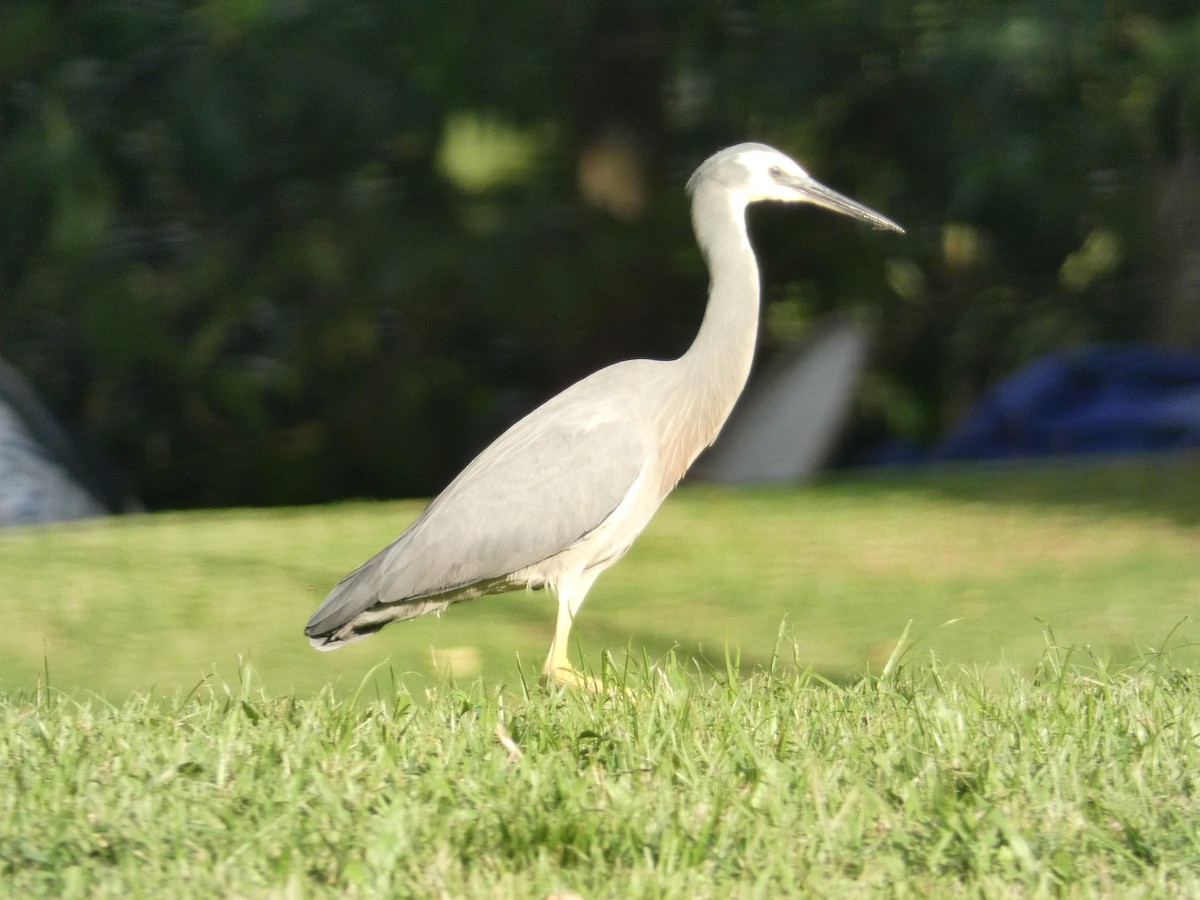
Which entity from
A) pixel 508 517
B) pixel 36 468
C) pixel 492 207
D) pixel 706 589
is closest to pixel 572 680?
pixel 508 517

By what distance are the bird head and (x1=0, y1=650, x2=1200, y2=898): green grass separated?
155 cm

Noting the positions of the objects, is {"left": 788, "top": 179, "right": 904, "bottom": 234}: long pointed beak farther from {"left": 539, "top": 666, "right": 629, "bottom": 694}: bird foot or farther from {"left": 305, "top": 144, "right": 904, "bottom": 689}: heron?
{"left": 539, "top": 666, "right": 629, "bottom": 694}: bird foot

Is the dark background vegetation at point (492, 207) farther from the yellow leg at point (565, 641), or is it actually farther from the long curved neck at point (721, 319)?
the yellow leg at point (565, 641)

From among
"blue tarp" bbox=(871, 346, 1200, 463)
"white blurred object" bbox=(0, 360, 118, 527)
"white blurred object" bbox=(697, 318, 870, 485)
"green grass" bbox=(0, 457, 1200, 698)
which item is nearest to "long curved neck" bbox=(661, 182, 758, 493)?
"green grass" bbox=(0, 457, 1200, 698)

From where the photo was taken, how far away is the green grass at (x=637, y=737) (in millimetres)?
2801

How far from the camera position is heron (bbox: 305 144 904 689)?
425 cm

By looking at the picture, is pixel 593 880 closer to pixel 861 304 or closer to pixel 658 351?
pixel 658 351

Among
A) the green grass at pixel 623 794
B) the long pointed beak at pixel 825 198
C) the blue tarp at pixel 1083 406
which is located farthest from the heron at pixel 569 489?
the blue tarp at pixel 1083 406

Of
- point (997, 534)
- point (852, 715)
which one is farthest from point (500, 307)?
point (852, 715)

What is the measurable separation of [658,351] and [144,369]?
145 inches

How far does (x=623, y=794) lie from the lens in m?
3.05

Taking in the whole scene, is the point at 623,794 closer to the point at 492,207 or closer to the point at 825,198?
the point at 825,198

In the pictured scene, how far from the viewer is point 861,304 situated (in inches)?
432

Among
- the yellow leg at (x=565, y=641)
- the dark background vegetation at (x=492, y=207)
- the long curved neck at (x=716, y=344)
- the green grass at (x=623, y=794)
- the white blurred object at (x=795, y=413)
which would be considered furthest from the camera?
the white blurred object at (x=795, y=413)
